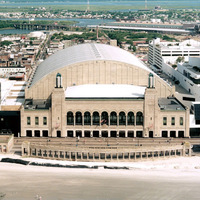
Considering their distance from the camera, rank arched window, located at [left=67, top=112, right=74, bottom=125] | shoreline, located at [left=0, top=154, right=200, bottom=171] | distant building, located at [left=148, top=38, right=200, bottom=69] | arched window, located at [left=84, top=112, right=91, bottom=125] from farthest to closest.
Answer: distant building, located at [left=148, top=38, right=200, bottom=69]
arched window, located at [left=67, top=112, right=74, bottom=125]
arched window, located at [left=84, top=112, right=91, bottom=125]
shoreline, located at [left=0, top=154, right=200, bottom=171]

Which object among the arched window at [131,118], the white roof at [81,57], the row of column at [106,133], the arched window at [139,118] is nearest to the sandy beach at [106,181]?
the row of column at [106,133]

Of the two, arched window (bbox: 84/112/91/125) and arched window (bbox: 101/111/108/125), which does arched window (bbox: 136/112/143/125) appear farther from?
arched window (bbox: 84/112/91/125)

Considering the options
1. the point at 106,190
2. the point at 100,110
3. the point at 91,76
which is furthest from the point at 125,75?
the point at 106,190

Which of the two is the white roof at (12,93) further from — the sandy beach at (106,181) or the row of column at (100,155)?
the sandy beach at (106,181)

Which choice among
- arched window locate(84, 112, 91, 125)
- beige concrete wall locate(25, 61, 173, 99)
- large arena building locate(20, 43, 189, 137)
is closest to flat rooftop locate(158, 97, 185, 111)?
large arena building locate(20, 43, 189, 137)

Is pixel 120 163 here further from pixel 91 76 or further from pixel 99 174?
pixel 91 76
